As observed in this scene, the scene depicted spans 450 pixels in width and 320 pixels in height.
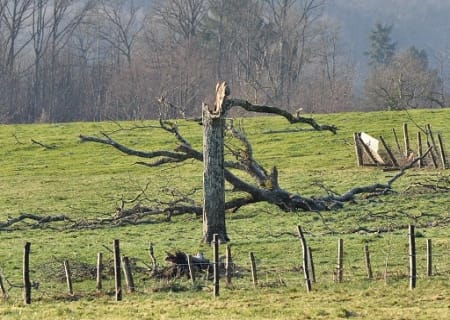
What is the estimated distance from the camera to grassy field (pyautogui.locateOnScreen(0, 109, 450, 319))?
16641 millimetres

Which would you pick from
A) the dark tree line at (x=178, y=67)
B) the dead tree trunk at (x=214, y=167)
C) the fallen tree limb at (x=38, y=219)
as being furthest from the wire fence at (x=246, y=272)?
the dark tree line at (x=178, y=67)

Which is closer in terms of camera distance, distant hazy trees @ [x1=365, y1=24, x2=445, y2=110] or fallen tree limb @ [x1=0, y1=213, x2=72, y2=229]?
fallen tree limb @ [x1=0, y1=213, x2=72, y2=229]

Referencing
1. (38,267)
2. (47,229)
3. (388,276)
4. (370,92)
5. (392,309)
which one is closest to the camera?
(392,309)

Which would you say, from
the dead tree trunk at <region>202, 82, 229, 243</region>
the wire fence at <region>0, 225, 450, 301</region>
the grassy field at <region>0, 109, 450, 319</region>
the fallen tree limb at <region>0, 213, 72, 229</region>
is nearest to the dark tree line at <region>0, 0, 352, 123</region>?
the grassy field at <region>0, 109, 450, 319</region>

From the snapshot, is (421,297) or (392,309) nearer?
(392,309)

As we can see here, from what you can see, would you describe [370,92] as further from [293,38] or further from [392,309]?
[392,309]

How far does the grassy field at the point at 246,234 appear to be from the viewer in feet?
54.6

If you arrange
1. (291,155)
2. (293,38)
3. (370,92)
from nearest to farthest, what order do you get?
(291,155), (370,92), (293,38)

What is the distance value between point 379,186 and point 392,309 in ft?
54.2

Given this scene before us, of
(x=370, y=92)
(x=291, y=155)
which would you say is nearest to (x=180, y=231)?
(x=291, y=155)

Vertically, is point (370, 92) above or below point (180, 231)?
above

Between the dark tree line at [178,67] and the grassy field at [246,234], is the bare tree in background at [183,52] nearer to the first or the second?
the dark tree line at [178,67]

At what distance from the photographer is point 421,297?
16875mm

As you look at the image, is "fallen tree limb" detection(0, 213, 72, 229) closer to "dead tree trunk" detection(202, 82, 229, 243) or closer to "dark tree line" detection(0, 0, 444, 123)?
"dead tree trunk" detection(202, 82, 229, 243)
